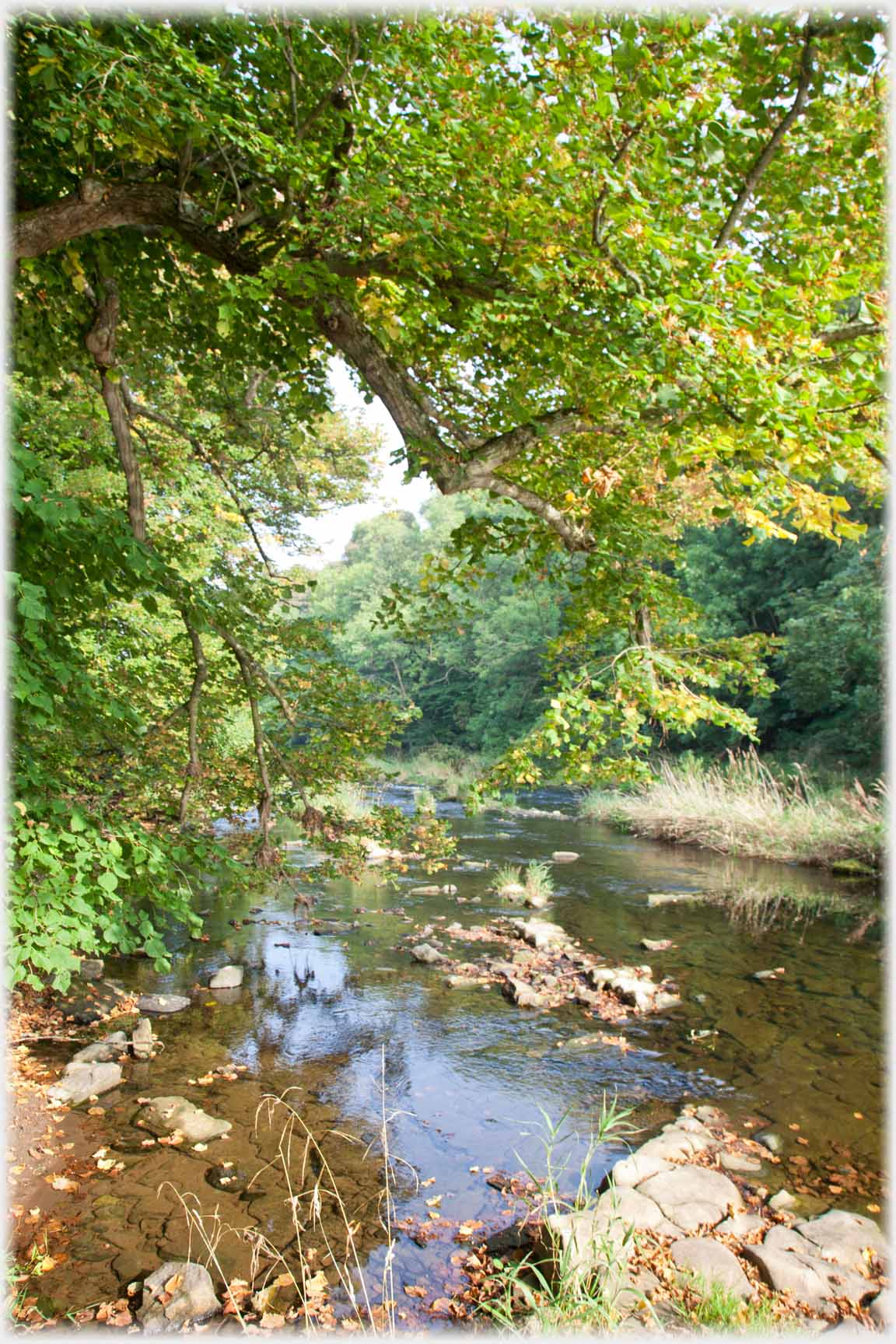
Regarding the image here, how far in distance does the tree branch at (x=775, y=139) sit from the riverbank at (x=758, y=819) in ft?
31.6

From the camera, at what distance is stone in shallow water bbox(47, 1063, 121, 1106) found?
5.01 meters

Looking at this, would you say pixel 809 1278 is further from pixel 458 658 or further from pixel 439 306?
pixel 458 658

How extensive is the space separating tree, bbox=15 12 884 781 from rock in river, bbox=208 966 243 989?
420 cm

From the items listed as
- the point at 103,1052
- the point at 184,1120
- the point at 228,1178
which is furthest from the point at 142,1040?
the point at 228,1178

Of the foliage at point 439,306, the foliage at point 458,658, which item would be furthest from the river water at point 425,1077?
the foliage at point 458,658

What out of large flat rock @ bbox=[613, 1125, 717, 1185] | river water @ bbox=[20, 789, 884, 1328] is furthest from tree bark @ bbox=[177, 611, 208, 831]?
large flat rock @ bbox=[613, 1125, 717, 1185]

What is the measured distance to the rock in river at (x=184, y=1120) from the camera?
466cm

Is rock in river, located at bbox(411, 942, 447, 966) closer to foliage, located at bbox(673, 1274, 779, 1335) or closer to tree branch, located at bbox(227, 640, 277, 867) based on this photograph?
tree branch, located at bbox(227, 640, 277, 867)

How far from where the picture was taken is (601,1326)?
A: 285 centimetres

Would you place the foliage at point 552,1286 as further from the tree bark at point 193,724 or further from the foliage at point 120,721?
the tree bark at point 193,724

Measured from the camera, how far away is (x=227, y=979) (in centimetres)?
734

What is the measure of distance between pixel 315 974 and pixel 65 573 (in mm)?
5282

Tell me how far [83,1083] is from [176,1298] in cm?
229

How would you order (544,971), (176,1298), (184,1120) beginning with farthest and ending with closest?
1. (544,971)
2. (184,1120)
3. (176,1298)
